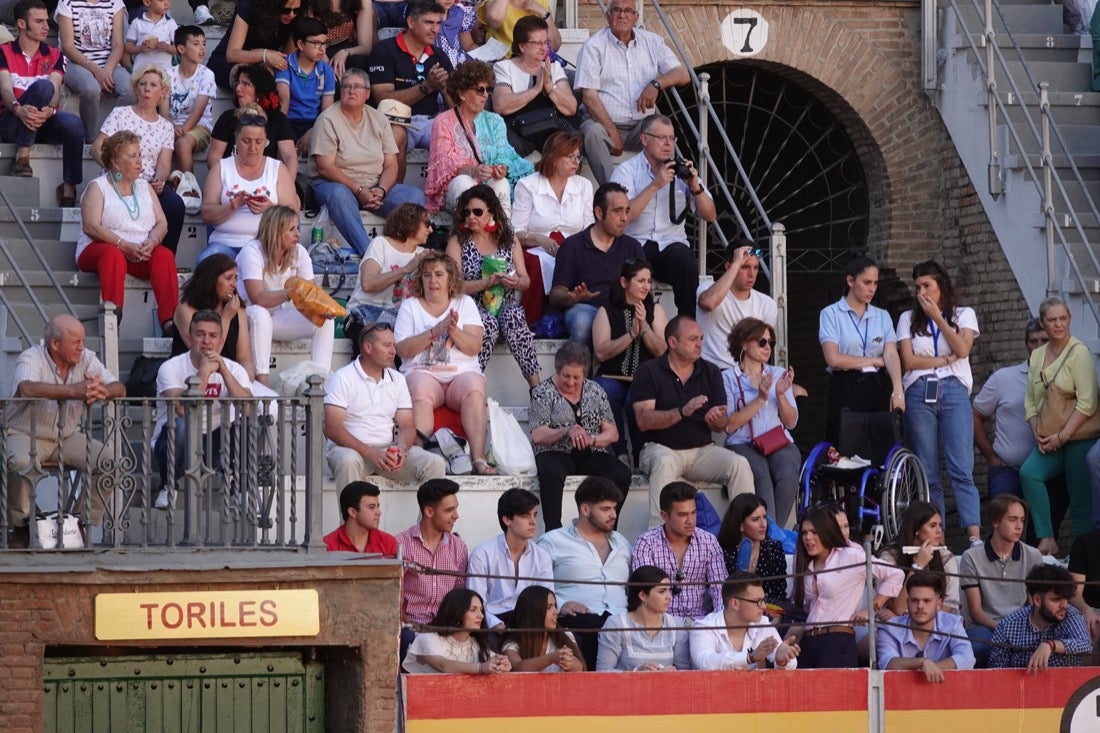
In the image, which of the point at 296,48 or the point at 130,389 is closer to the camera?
the point at 130,389

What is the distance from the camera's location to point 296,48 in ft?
48.6

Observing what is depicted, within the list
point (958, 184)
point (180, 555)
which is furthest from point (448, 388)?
point (958, 184)

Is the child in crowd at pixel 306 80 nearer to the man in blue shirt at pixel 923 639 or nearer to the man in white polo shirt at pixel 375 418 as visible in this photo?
the man in white polo shirt at pixel 375 418

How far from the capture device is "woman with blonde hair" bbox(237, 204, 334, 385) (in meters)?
12.7

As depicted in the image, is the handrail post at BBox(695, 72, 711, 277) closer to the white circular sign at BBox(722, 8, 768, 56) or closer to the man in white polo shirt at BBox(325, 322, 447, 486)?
the white circular sign at BBox(722, 8, 768, 56)

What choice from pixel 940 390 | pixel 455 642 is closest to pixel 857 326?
pixel 940 390

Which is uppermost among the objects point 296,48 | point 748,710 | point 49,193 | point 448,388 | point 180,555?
point 296,48

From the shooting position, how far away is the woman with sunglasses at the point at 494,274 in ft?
43.0

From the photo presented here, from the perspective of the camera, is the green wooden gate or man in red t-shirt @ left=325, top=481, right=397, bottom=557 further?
man in red t-shirt @ left=325, top=481, right=397, bottom=557

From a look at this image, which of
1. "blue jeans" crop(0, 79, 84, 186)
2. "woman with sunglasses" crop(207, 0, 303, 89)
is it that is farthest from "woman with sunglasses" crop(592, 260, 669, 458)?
"blue jeans" crop(0, 79, 84, 186)

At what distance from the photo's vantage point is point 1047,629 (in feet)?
37.6

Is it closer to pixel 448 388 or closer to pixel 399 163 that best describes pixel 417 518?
pixel 448 388

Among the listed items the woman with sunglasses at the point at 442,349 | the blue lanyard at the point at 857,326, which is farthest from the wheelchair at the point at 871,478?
the woman with sunglasses at the point at 442,349

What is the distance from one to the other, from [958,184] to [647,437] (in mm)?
5554
